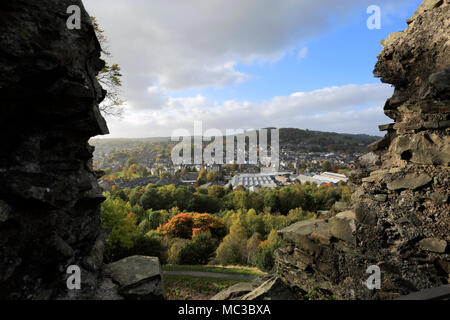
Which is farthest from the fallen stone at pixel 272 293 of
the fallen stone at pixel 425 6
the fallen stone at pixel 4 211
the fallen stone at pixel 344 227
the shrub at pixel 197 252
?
the shrub at pixel 197 252

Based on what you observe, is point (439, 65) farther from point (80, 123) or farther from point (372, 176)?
point (80, 123)

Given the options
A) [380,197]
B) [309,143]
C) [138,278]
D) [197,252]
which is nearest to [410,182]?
[380,197]

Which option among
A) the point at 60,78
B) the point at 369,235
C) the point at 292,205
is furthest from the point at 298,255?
the point at 292,205

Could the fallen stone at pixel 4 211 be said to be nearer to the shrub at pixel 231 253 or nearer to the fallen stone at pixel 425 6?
the fallen stone at pixel 425 6

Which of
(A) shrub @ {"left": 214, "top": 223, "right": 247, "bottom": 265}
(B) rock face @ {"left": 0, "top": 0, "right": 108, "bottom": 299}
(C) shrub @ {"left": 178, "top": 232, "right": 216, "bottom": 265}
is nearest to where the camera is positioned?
(B) rock face @ {"left": 0, "top": 0, "right": 108, "bottom": 299}

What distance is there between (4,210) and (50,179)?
33.6 inches

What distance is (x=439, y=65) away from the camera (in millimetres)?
5684

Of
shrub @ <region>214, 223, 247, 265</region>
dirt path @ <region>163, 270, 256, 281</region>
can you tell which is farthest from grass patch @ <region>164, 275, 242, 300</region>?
shrub @ <region>214, 223, 247, 265</region>

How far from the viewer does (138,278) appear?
525 cm

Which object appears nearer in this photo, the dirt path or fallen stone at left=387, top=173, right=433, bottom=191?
fallen stone at left=387, top=173, right=433, bottom=191

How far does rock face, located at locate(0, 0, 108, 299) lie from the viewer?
3857 mm

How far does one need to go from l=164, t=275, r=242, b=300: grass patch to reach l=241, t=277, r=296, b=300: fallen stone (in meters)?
3.45

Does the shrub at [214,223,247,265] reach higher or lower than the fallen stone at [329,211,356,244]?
lower

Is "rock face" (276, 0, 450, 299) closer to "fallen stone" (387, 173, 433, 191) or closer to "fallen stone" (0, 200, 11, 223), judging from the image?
"fallen stone" (387, 173, 433, 191)
